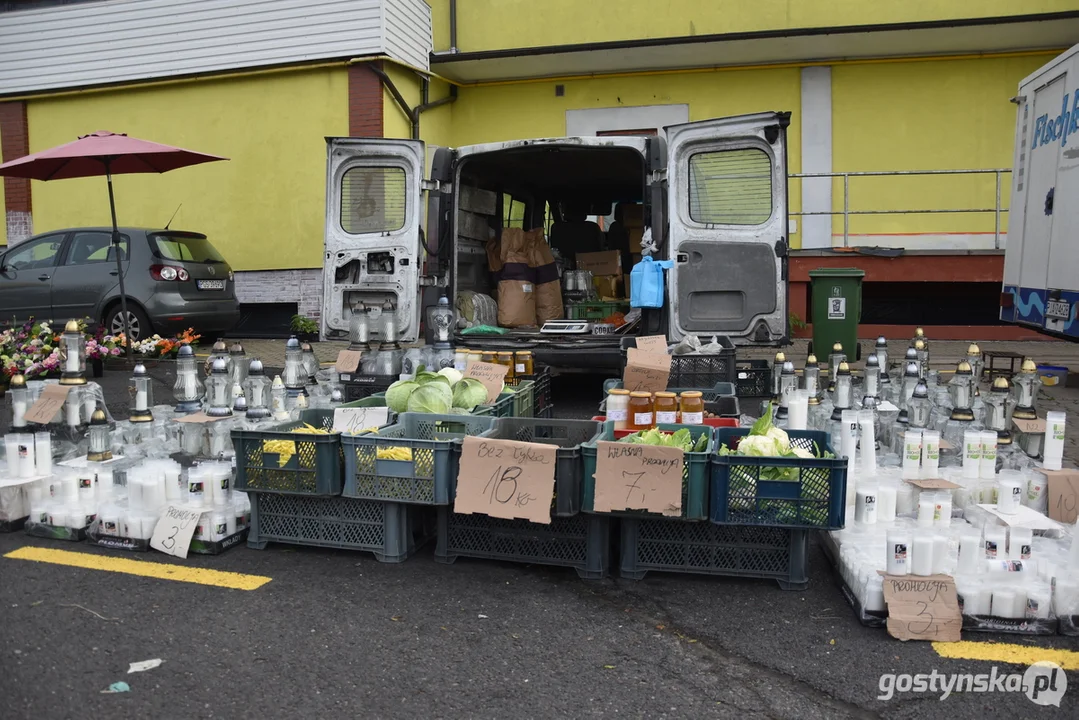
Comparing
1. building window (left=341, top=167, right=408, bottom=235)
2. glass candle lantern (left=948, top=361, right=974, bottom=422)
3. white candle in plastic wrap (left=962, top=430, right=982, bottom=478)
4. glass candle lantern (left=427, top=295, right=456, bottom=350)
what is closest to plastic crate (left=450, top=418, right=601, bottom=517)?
white candle in plastic wrap (left=962, top=430, right=982, bottom=478)

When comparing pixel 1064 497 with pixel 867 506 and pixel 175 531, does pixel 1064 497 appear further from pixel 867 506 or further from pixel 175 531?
pixel 175 531

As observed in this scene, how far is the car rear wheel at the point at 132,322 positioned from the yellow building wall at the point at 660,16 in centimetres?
653

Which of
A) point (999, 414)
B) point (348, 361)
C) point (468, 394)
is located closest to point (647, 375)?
point (468, 394)

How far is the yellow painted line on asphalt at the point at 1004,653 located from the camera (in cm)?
305

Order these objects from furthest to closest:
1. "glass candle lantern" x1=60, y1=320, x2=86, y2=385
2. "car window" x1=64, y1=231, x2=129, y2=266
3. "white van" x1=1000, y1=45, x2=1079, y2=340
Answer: "car window" x1=64, y1=231, x2=129, y2=266 → "white van" x1=1000, y1=45, x2=1079, y2=340 → "glass candle lantern" x1=60, y1=320, x2=86, y2=385

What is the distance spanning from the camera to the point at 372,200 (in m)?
7.84

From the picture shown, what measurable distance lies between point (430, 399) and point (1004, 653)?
2864 millimetres

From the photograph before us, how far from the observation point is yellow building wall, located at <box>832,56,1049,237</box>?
13.4 m

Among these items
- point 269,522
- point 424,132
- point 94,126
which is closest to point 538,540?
point 269,522

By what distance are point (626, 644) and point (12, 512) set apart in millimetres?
3333

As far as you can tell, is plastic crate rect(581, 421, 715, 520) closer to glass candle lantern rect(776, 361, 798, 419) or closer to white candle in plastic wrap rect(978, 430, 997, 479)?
white candle in plastic wrap rect(978, 430, 997, 479)

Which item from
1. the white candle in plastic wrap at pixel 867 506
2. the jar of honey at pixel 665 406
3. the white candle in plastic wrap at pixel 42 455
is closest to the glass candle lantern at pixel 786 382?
the jar of honey at pixel 665 406

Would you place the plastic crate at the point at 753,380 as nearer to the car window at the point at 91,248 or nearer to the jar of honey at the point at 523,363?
the jar of honey at the point at 523,363

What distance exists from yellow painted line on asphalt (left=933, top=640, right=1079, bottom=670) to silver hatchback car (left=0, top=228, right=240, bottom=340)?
32.8ft
